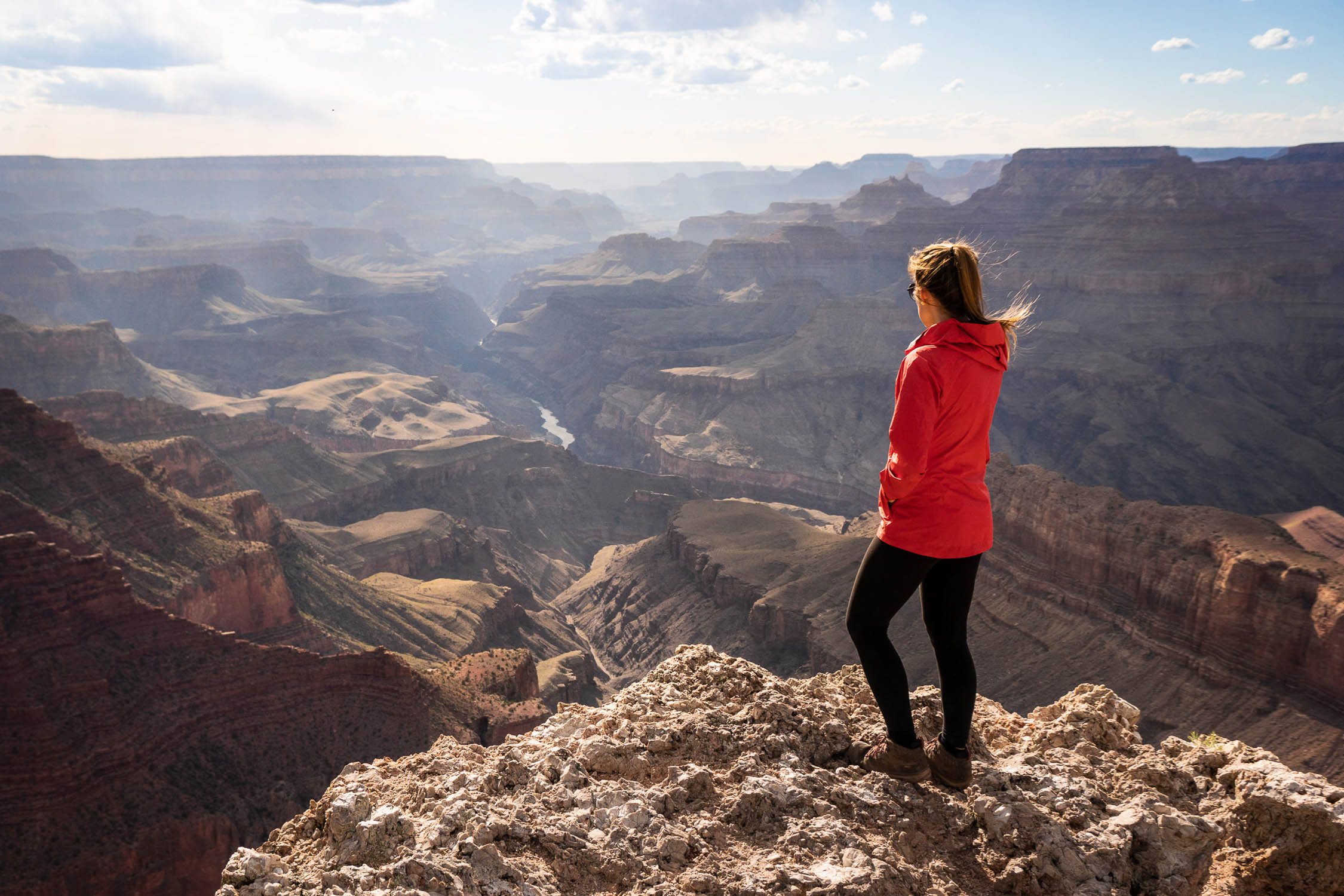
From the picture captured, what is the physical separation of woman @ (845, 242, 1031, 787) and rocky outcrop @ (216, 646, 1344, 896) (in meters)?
0.57

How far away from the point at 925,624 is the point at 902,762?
115cm

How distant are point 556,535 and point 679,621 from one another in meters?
30.2

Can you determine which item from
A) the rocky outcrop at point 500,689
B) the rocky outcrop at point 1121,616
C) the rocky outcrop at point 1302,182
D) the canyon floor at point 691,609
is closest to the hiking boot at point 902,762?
the canyon floor at point 691,609

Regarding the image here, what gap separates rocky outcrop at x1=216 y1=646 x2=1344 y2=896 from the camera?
607 cm

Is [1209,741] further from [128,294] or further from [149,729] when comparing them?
[128,294]

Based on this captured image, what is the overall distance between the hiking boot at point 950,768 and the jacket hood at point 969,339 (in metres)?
3.04

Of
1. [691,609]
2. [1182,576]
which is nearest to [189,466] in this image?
[691,609]

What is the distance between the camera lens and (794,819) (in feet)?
22.2

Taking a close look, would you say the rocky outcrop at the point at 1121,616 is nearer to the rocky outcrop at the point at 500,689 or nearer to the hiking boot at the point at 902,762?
the rocky outcrop at the point at 500,689

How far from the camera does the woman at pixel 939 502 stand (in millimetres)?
6781

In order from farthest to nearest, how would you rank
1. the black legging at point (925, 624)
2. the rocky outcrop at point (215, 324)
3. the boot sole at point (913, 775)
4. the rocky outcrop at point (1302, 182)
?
the rocky outcrop at point (215, 324) → the rocky outcrop at point (1302, 182) → the boot sole at point (913, 775) → the black legging at point (925, 624)

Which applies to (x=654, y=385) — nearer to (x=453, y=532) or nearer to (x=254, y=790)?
(x=453, y=532)

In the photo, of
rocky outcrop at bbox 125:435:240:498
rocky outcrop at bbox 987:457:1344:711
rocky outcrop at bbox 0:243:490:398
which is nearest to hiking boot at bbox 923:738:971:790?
rocky outcrop at bbox 987:457:1344:711

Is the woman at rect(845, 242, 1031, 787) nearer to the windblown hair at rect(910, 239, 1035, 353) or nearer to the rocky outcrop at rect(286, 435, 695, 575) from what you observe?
the windblown hair at rect(910, 239, 1035, 353)
